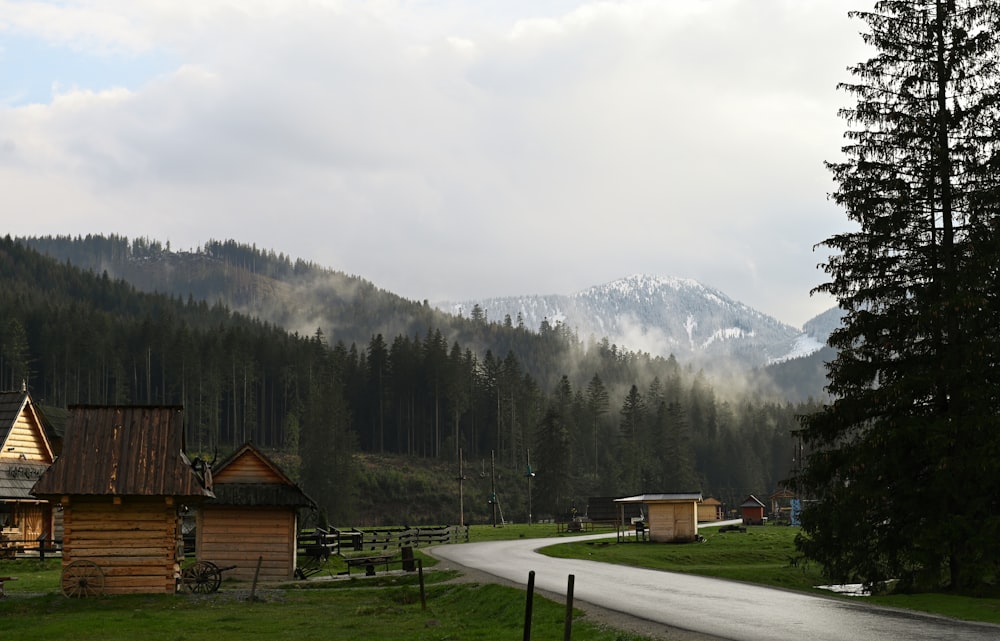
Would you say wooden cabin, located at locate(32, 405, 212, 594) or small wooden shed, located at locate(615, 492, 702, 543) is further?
small wooden shed, located at locate(615, 492, 702, 543)

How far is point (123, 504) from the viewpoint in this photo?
33219mm

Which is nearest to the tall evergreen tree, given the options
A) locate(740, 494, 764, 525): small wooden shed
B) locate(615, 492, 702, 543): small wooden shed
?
locate(615, 492, 702, 543): small wooden shed

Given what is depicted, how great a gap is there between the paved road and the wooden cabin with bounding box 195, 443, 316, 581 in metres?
8.16

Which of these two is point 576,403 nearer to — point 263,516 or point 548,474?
point 548,474

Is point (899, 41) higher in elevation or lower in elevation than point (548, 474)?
higher

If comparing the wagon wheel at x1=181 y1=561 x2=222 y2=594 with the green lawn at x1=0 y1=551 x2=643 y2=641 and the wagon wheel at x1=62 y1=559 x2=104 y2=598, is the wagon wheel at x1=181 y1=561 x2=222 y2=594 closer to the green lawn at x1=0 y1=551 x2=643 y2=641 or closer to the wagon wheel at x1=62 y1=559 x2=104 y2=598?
the green lawn at x1=0 y1=551 x2=643 y2=641

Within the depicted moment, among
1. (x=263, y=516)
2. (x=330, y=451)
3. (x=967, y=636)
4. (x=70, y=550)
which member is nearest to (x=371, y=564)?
(x=263, y=516)

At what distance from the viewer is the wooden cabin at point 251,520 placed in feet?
136

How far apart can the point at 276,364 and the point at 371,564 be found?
413 ft

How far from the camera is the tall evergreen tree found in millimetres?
29891

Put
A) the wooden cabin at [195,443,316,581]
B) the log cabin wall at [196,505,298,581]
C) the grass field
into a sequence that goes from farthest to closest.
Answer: the log cabin wall at [196,505,298,581] < the wooden cabin at [195,443,316,581] < the grass field

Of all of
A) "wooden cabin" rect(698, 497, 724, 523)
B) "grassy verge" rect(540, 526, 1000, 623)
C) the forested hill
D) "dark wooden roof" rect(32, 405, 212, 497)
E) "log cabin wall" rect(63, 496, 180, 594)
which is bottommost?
"wooden cabin" rect(698, 497, 724, 523)

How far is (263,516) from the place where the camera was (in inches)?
1654

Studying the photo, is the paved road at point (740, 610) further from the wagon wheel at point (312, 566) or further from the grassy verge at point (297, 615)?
the wagon wheel at point (312, 566)
